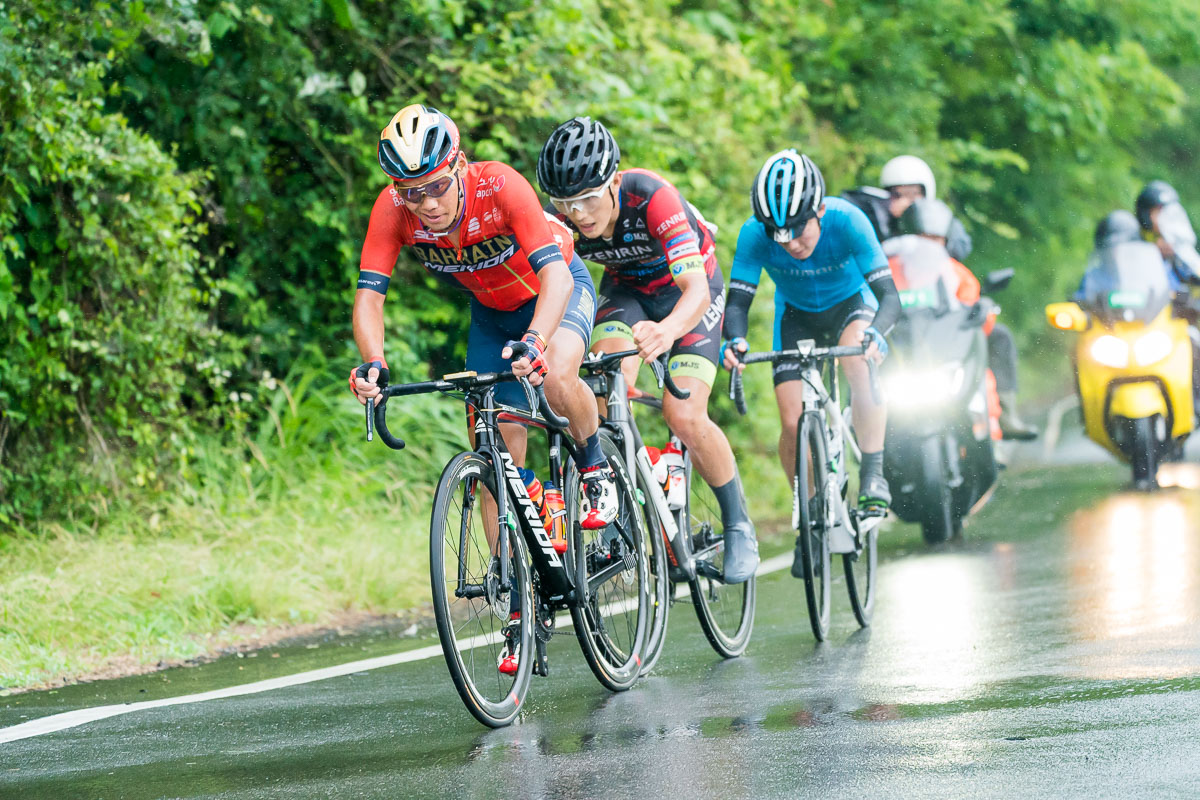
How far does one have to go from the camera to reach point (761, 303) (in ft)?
46.3

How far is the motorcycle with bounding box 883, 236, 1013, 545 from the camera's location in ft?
35.9

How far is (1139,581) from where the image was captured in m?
8.69

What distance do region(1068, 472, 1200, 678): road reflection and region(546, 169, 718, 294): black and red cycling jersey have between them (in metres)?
2.39

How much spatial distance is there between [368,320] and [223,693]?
1.81 meters

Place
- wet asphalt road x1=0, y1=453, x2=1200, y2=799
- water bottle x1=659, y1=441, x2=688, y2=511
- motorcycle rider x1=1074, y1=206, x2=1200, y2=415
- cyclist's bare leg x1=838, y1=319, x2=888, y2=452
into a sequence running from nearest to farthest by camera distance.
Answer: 1. wet asphalt road x1=0, y1=453, x2=1200, y2=799
2. water bottle x1=659, y1=441, x2=688, y2=511
3. cyclist's bare leg x1=838, y1=319, x2=888, y2=452
4. motorcycle rider x1=1074, y1=206, x2=1200, y2=415

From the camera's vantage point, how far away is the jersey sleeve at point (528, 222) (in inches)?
240

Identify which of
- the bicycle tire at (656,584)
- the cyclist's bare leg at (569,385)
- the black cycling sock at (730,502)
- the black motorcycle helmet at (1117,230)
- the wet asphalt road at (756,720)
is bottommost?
the wet asphalt road at (756,720)

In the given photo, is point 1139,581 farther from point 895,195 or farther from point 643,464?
point 895,195

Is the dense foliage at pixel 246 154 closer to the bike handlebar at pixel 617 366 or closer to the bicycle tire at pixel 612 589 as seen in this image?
the bike handlebar at pixel 617 366

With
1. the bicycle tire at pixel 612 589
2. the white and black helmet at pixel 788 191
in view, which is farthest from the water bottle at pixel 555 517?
the white and black helmet at pixel 788 191

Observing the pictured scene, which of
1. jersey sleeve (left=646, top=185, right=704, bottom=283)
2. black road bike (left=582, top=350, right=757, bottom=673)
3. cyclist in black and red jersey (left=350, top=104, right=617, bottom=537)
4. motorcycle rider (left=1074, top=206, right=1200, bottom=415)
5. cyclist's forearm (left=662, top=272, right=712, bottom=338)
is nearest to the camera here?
cyclist in black and red jersey (left=350, top=104, right=617, bottom=537)

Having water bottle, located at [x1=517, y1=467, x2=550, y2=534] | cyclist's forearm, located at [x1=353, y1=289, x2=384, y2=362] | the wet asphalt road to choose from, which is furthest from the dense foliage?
water bottle, located at [x1=517, y1=467, x2=550, y2=534]

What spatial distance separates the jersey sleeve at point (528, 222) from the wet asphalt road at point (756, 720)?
1702 mm

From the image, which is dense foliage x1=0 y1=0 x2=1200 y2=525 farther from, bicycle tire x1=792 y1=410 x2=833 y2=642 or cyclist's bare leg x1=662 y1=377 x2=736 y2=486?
bicycle tire x1=792 y1=410 x2=833 y2=642
